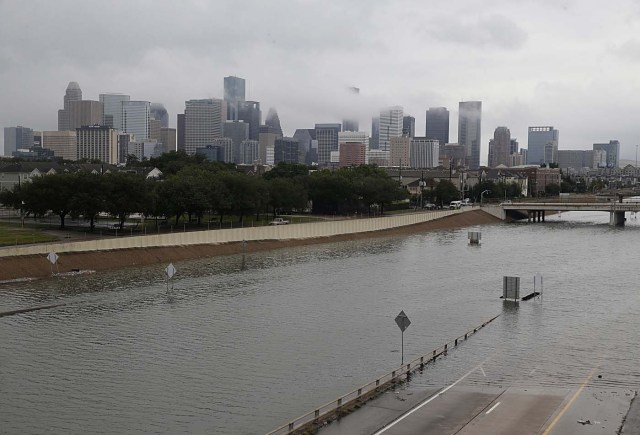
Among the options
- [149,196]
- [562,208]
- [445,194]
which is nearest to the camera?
[149,196]

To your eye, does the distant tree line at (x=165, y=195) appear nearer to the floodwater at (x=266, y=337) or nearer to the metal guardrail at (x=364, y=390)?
the floodwater at (x=266, y=337)

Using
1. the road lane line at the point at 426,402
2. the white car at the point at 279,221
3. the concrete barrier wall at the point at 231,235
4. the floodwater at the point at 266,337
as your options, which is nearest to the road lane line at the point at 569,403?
the floodwater at the point at 266,337

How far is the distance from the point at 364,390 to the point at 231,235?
172ft

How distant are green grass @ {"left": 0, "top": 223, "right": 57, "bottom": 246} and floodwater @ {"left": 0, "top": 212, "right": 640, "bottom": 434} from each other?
924 cm

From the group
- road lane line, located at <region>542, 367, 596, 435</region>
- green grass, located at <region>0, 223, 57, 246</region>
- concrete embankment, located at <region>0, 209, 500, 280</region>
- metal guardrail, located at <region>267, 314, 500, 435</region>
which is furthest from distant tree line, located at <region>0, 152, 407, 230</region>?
road lane line, located at <region>542, 367, 596, 435</region>

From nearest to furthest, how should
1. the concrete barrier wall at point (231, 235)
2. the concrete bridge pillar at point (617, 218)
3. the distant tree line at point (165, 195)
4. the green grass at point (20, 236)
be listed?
the concrete barrier wall at point (231, 235), the green grass at point (20, 236), the distant tree line at point (165, 195), the concrete bridge pillar at point (617, 218)

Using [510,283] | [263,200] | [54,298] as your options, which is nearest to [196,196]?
[263,200]

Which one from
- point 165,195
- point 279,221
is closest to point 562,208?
point 279,221

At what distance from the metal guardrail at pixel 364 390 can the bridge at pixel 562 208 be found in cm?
9736

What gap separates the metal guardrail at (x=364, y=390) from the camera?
2465cm

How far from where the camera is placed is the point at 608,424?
978 inches

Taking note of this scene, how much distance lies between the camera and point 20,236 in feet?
228

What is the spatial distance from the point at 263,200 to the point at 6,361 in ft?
203

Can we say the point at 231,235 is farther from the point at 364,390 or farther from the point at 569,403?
the point at 569,403
